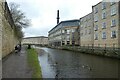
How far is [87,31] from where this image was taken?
54906mm

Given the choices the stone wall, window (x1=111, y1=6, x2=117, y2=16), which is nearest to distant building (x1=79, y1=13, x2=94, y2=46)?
window (x1=111, y1=6, x2=117, y2=16)

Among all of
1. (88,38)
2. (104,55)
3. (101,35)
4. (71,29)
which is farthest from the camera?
(71,29)

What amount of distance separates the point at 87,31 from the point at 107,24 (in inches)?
586

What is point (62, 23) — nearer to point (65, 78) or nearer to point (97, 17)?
point (97, 17)

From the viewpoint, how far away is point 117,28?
36406 mm

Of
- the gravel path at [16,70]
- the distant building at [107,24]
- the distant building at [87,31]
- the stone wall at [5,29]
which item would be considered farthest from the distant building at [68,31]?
the gravel path at [16,70]

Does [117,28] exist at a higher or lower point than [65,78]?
higher

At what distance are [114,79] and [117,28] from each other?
2703 centimetres

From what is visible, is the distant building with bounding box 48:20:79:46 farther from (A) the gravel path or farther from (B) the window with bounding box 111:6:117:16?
(A) the gravel path

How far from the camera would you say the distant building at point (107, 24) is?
36.5 meters

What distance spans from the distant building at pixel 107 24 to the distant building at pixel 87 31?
4.56 meters

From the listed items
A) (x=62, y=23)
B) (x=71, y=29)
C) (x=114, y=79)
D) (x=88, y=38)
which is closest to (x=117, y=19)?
(x=88, y=38)

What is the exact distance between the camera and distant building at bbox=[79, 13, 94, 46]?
168 feet

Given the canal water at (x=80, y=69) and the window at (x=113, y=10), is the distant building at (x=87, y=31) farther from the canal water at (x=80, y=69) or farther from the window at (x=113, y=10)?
the canal water at (x=80, y=69)
